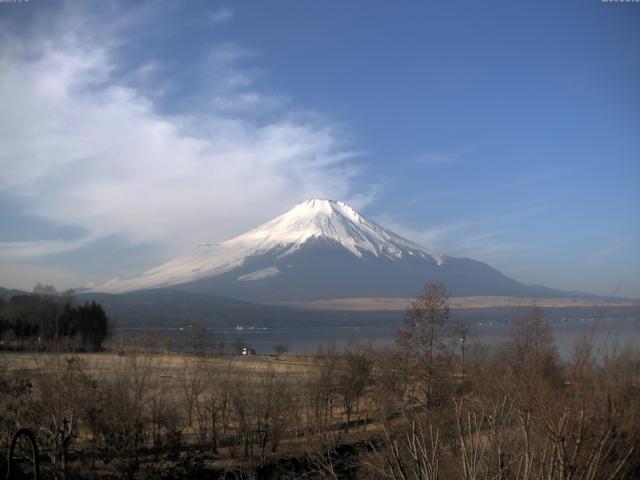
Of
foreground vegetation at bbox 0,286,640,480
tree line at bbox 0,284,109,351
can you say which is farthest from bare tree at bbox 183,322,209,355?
foreground vegetation at bbox 0,286,640,480

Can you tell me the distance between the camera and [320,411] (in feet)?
69.7

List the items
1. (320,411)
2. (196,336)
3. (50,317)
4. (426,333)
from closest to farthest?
(320,411) < (426,333) < (50,317) < (196,336)

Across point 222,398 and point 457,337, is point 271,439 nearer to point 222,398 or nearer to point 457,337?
point 222,398

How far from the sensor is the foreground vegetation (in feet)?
23.2

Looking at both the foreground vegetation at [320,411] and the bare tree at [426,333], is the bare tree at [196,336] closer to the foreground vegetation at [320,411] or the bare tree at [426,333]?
the foreground vegetation at [320,411]

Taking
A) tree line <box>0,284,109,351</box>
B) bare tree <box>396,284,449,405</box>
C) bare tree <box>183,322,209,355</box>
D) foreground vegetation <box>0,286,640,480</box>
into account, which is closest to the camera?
foreground vegetation <box>0,286,640,480</box>

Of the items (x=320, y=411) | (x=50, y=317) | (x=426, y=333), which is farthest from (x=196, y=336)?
(x=320, y=411)

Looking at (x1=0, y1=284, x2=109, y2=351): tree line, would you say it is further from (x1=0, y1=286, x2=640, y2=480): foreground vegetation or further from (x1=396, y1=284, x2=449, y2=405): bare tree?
(x1=396, y1=284, x2=449, y2=405): bare tree

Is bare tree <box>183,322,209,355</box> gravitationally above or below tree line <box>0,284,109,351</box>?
below

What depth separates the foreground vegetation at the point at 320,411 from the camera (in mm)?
7062

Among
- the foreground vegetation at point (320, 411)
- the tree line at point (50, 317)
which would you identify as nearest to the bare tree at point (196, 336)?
the tree line at point (50, 317)

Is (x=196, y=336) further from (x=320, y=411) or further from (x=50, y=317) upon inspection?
(x=320, y=411)

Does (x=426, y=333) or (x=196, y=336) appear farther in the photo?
(x=196, y=336)

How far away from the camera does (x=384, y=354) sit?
27.2 m
